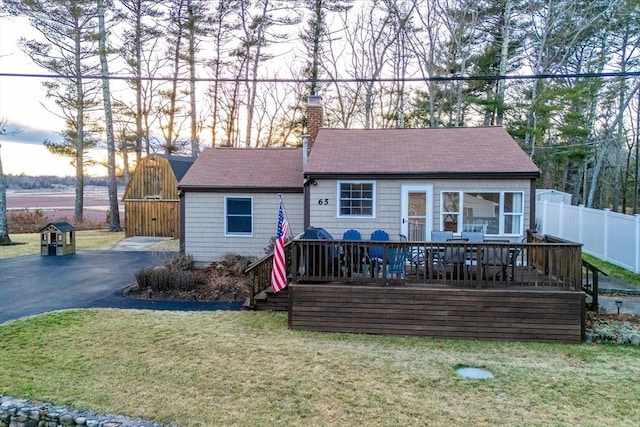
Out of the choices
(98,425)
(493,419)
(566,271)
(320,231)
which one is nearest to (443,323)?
(566,271)

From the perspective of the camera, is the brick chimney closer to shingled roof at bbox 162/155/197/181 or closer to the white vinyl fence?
the white vinyl fence

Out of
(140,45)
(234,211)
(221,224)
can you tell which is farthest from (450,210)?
(140,45)

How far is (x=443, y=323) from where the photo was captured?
6.96m

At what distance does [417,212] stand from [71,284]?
29.0 feet

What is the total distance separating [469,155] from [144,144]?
72.1 ft

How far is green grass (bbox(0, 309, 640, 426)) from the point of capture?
14.5 feet

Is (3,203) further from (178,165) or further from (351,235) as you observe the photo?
(351,235)

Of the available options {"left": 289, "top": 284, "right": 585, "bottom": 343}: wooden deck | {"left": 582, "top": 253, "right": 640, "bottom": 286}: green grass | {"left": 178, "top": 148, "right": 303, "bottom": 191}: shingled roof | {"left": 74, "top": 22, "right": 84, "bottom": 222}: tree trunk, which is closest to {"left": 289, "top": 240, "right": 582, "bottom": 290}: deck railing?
{"left": 289, "top": 284, "right": 585, "bottom": 343}: wooden deck

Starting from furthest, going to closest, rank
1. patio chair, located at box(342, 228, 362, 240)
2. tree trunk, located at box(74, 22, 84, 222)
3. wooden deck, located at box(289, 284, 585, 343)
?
1. tree trunk, located at box(74, 22, 84, 222)
2. patio chair, located at box(342, 228, 362, 240)
3. wooden deck, located at box(289, 284, 585, 343)

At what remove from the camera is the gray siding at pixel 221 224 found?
12.4 meters

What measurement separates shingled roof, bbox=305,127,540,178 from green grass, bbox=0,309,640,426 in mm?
4799

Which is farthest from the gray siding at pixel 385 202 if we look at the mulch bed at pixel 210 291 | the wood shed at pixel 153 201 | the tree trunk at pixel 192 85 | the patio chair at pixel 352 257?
the tree trunk at pixel 192 85

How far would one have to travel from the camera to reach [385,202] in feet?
35.5

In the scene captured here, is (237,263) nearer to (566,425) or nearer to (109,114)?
(566,425)
